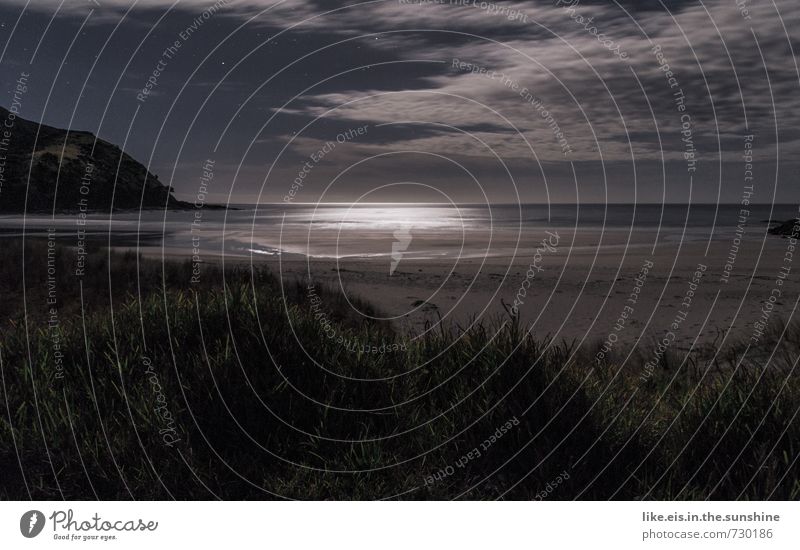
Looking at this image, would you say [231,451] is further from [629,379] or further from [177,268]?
[177,268]

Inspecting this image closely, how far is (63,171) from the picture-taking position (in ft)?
29.3

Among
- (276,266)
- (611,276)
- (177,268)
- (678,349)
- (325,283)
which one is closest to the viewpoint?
(678,349)

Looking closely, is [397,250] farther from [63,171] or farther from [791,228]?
[791,228]

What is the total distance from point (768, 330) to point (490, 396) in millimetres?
3479

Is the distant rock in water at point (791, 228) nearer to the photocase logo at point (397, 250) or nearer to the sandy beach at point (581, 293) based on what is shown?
the sandy beach at point (581, 293)

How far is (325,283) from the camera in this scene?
990 cm
